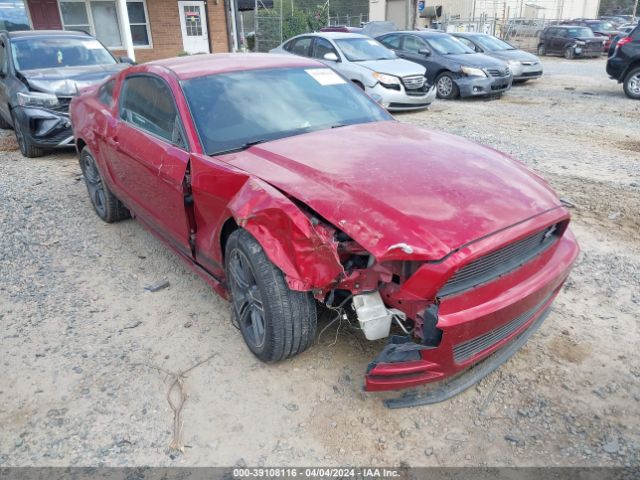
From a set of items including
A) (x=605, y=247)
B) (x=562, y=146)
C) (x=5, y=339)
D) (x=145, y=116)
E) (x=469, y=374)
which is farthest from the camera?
(x=562, y=146)

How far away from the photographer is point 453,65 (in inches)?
464

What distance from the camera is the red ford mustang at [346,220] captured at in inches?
89.0

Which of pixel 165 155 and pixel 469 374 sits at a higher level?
pixel 165 155

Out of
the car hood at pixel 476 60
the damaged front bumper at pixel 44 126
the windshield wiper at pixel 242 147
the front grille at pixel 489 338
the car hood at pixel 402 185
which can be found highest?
the windshield wiper at pixel 242 147

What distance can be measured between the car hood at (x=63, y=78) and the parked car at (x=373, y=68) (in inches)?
158

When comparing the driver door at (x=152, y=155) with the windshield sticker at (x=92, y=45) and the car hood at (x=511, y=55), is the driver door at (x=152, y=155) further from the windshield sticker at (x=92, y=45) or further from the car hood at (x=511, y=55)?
the car hood at (x=511, y=55)

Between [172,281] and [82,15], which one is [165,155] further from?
[82,15]

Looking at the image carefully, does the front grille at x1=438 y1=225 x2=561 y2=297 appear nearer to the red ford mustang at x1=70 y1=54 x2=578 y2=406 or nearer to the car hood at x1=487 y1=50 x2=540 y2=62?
the red ford mustang at x1=70 y1=54 x2=578 y2=406

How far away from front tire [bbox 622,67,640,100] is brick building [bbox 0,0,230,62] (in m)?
13.3

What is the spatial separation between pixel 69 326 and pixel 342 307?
76.9 inches

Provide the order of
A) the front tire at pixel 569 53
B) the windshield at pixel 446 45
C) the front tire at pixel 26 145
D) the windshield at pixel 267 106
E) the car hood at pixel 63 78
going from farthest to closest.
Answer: the front tire at pixel 569 53, the windshield at pixel 446 45, the front tire at pixel 26 145, the car hood at pixel 63 78, the windshield at pixel 267 106

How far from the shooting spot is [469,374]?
2.58 metres

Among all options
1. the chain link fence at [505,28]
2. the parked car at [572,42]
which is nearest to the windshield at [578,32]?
the parked car at [572,42]

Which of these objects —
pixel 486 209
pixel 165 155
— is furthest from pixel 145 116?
pixel 486 209
